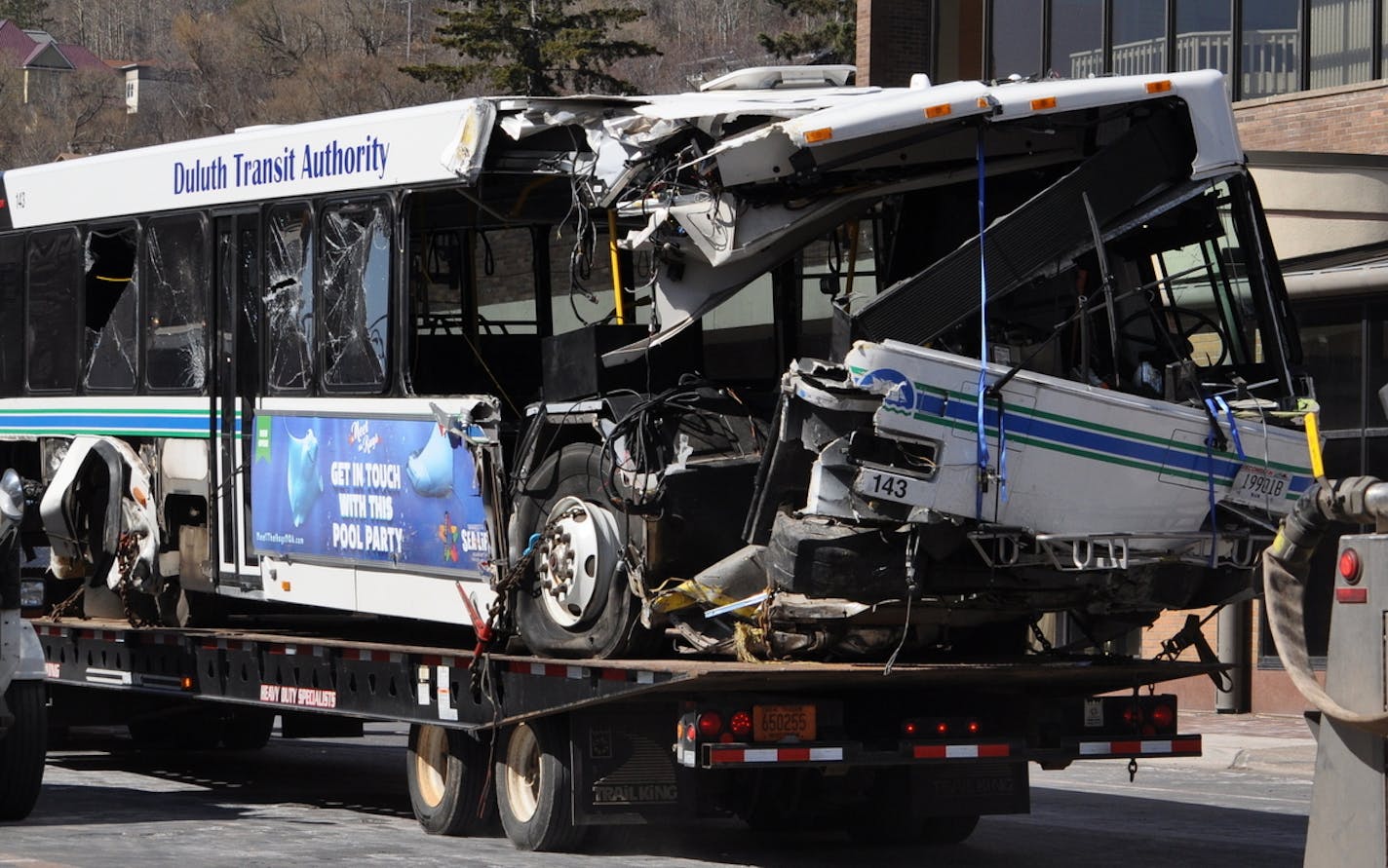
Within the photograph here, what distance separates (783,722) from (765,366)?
224cm

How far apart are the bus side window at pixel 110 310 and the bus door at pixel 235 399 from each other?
3.48ft

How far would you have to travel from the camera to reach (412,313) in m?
12.2

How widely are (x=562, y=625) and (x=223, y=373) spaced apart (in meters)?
3.63

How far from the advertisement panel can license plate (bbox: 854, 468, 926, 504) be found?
107 inches

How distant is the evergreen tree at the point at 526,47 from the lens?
56.6 meters

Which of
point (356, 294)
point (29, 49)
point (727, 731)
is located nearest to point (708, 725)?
point (727, 731)

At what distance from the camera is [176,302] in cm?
1396

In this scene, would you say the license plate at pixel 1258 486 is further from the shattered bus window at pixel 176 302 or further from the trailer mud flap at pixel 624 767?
the shattered bus window at pixel 176 302

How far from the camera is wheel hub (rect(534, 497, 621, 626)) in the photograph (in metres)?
10.6

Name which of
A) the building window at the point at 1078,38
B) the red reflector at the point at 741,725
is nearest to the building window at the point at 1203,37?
the building window at the point at 1078,38

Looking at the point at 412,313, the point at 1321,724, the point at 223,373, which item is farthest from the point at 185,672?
the point at 1321,724

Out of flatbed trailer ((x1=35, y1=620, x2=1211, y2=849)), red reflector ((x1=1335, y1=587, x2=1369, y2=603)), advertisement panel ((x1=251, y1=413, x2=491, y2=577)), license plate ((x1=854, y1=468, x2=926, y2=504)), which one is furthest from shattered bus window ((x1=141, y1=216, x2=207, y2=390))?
red reflector ((x1=1335, y1=587, x2=1369, y2=603))

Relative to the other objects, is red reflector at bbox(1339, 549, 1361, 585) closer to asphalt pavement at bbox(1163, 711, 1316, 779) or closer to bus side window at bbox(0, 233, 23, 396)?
asphalt pavement at bbox(1163, 711, 1316, 779)

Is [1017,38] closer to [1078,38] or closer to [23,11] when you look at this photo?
[1078,38]
